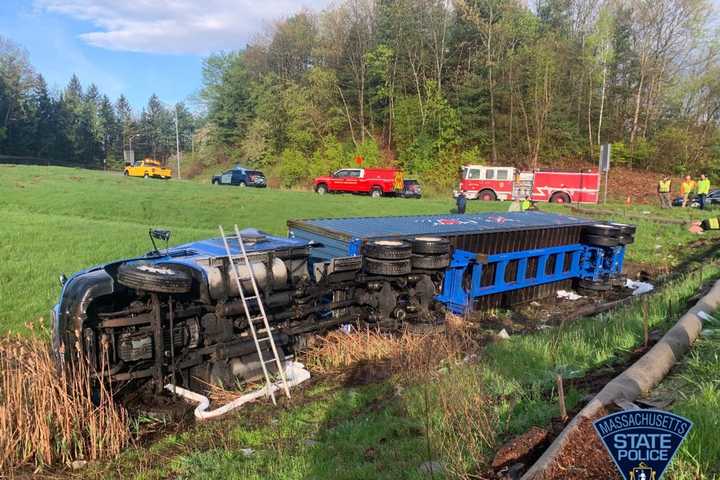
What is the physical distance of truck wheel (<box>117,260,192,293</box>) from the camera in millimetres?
4473

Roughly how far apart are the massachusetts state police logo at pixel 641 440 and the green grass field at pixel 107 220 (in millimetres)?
7480

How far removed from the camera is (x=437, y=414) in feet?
12.3

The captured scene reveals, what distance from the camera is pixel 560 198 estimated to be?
93.6 ft

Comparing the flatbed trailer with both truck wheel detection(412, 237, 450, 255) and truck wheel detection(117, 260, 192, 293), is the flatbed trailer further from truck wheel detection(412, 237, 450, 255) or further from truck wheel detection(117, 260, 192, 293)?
truck wheel detection(117, 260, 192, 293)

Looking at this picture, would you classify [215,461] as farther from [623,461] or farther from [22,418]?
[623,461]

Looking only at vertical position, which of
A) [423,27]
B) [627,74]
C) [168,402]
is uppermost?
[423,27]

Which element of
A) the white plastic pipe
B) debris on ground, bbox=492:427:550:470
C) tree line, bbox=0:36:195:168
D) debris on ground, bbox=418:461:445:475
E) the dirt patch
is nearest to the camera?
the dirt patch

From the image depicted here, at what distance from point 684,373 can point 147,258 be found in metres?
4.90

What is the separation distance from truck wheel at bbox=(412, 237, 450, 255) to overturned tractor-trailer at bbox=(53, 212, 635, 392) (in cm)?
1

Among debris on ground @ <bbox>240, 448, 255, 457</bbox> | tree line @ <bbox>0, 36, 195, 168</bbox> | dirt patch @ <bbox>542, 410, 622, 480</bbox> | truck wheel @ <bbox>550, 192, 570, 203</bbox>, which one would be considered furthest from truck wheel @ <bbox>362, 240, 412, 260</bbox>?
tree line @ <bbox>0, 36, 195, 168</bbox>

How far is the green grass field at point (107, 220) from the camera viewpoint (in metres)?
8.27

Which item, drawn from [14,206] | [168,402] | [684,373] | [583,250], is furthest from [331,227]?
[14,206]

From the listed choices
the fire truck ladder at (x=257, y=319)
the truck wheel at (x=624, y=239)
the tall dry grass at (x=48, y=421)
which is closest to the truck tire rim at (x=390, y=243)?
the fire truck ladder at (x=257, y=319)

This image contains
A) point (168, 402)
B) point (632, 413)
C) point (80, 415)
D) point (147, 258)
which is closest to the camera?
point (632, 413)
